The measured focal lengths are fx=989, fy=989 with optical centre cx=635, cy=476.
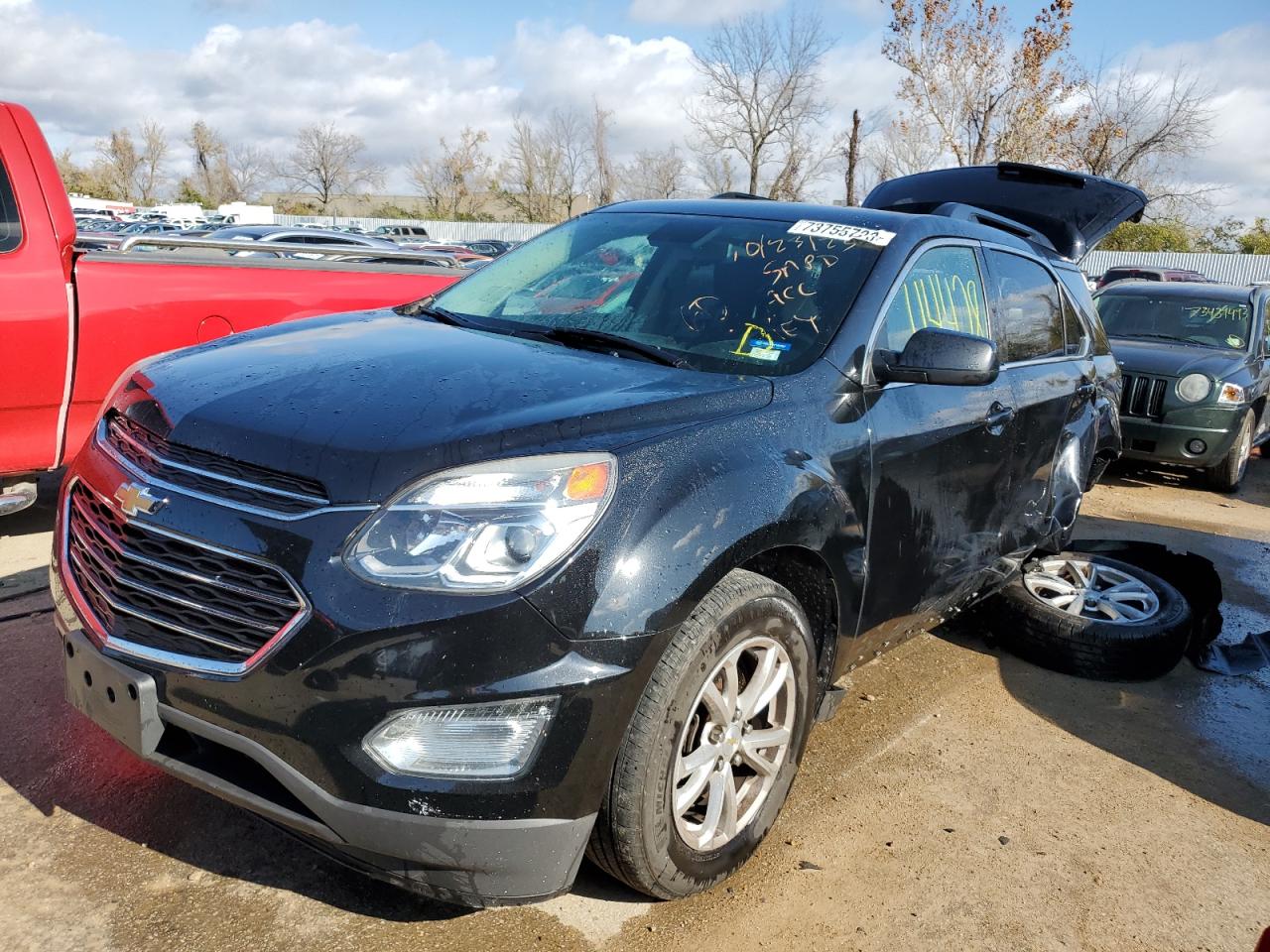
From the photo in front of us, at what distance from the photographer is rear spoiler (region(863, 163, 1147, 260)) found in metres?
5.40

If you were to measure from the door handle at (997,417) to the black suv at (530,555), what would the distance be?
0.16 meters

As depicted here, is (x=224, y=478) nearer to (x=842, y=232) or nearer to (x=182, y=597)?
(x=182, y=597)

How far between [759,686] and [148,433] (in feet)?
5.34

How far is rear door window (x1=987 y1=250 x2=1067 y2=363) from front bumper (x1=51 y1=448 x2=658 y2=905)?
2409mm

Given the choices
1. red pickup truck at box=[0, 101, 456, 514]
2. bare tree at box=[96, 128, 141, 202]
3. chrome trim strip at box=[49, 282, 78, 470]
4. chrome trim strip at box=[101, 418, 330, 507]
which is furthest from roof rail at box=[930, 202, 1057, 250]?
bare tree at box=[96, 128, 141, 202]

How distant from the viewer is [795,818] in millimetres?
2965

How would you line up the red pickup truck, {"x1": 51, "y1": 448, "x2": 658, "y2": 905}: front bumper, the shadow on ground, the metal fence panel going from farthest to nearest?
the metal fence panel → the red pickup truck → the shadow on ground → {"x1": 51, "y1": 448, "x2": 658, "y2": 905}: front bumper

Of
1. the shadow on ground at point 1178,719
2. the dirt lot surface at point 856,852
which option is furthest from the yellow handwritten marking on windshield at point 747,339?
the shadow on ground at point 1178,719

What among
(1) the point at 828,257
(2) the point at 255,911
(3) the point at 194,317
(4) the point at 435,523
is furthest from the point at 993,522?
(3) the point at 194,317

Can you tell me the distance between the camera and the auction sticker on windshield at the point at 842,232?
128 inches

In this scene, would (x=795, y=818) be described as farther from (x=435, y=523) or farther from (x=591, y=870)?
(x=435, y=523)

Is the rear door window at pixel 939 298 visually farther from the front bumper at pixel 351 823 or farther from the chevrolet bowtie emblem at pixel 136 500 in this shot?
the chevrolet bowtie emblem at pixel 136 500

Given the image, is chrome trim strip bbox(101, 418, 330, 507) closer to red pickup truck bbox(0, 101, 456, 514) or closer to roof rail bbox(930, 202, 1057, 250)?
red pickup truck bbox(0, 101, 456, 514)

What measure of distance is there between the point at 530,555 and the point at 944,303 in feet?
6.74
